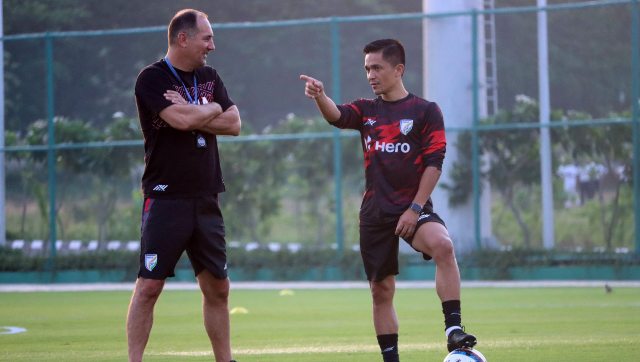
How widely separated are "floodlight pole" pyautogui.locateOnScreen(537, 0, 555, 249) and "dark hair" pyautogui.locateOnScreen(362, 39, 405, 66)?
12.0m

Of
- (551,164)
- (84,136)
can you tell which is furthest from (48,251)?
(551,164)

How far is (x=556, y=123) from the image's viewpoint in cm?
2036

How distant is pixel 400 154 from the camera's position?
8.55 meters

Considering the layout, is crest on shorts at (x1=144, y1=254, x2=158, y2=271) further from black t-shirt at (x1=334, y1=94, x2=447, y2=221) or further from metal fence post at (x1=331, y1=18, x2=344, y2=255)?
metal fence post at (x1=331, y1=18, x2=344, y2=255)

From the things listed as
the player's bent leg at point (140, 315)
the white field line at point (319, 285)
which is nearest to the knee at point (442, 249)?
the player's bent leg at point (140, 315)

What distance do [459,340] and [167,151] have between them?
2.09 m

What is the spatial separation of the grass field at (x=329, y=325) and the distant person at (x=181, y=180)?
Result: 1793 mm

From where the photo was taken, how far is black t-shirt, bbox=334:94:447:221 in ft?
28.0

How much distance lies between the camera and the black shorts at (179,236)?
783 centimetres

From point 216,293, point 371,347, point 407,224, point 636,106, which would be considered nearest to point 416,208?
point 407,224

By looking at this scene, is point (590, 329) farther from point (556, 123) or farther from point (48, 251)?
point (48, 251)

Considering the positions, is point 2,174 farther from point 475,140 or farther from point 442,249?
point 442,249

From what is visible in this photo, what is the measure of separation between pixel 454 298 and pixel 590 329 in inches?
147

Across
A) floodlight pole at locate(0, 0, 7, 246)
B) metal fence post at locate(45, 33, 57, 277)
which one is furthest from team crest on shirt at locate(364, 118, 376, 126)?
floodlight pole at locate(0, 0, 7, 246)
